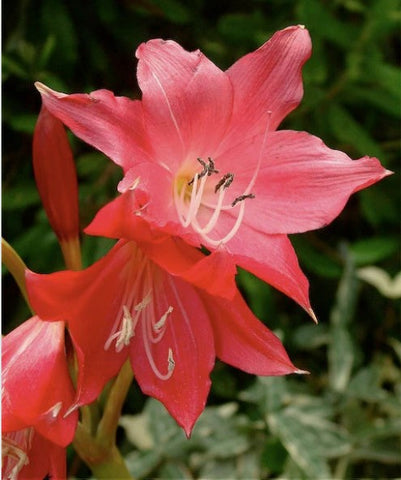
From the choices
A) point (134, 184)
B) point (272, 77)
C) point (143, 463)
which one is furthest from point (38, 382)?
point (143, 463)

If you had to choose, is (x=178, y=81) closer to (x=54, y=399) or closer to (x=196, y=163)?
(x=196, y=163)

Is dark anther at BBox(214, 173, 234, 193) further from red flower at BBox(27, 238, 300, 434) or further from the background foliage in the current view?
the background foliage

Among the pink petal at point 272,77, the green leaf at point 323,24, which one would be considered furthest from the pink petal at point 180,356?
the green leaf at point 323,24

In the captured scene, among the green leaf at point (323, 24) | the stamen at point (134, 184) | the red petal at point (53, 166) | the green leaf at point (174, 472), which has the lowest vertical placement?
the green leaf at point (174, 472)

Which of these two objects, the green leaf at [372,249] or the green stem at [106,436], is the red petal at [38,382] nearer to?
the green stem at [106,436]

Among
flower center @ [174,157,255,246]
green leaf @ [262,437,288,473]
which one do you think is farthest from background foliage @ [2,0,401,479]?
flower center @ [174,157,255,246]

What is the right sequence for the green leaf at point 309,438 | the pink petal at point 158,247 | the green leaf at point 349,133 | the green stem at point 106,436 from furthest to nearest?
the green leaf at point 349,133
the green leaf at point 309,438
the green stem at point 106,436
the pink petal at point 158,247

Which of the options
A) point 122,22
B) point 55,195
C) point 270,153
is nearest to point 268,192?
point 270,153
